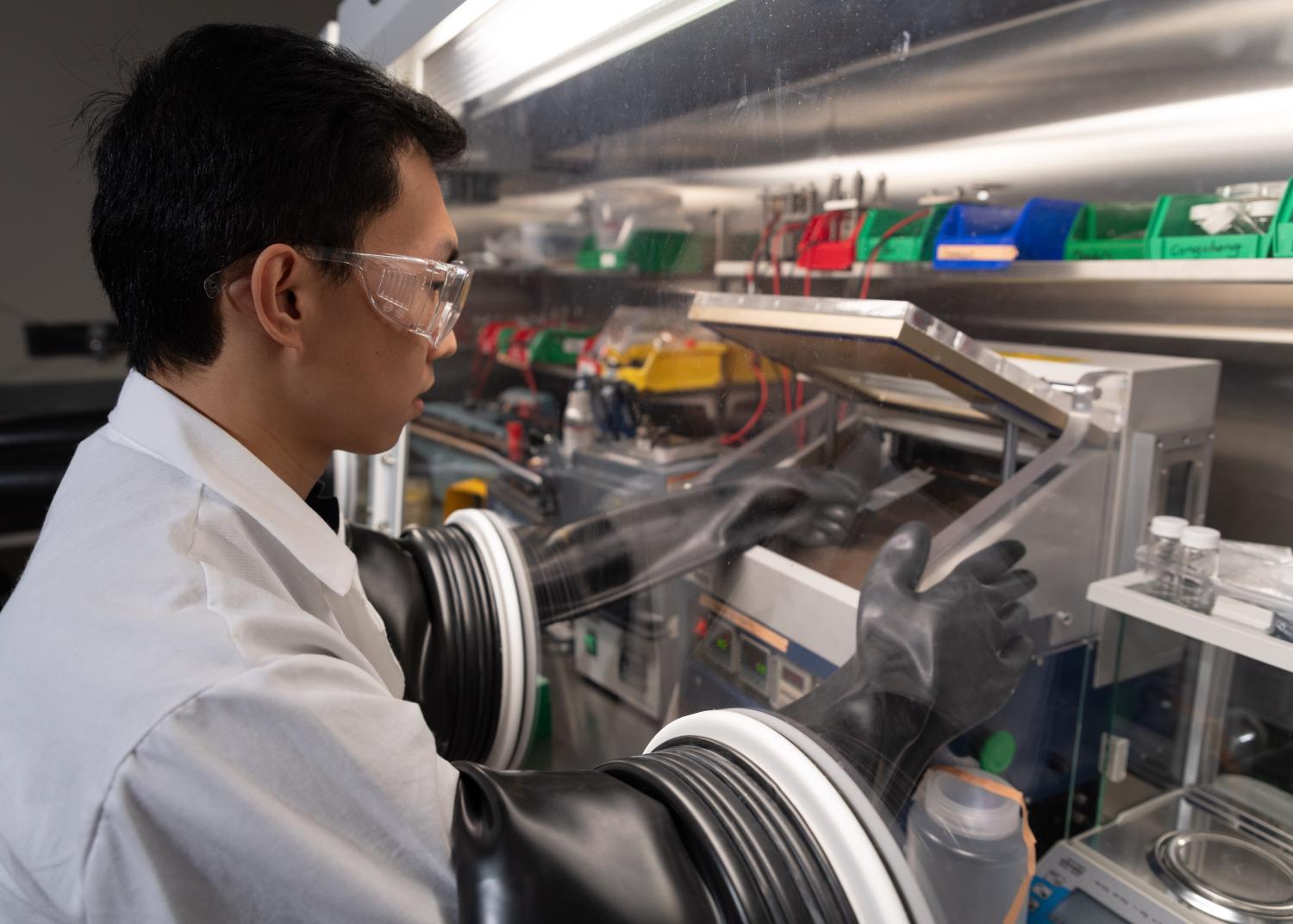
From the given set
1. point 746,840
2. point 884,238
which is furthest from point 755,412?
point 746,840

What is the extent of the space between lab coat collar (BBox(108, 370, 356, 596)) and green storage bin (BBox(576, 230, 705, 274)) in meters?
0.66

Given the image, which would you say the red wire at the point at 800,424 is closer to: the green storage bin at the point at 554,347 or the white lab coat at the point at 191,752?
the white lab coat at the point at 191,752

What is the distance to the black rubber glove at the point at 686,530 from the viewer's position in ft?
3.73

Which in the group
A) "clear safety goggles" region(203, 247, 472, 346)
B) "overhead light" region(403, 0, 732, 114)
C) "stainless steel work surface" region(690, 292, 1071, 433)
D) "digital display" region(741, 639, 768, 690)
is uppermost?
"overhead light" region(403, 0, 732, 114)

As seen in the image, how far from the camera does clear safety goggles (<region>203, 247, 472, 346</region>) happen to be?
80cm

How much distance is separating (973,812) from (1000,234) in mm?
878

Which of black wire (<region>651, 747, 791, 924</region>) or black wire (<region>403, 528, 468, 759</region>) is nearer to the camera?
black wire (<region>651, 747, 791, 924</region>)

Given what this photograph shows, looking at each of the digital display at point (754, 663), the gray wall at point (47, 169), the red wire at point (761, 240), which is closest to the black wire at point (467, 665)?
the digital display at point (754, 663)

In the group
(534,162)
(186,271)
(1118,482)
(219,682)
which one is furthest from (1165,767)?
(534,162)

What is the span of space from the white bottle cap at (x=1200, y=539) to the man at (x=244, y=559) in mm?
197

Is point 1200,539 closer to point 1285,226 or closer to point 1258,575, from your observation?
point 1258,575

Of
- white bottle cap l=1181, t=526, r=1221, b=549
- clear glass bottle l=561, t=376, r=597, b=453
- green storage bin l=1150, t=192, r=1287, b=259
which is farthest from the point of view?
clear glass bottle l=561, t=376, r=597, b=453

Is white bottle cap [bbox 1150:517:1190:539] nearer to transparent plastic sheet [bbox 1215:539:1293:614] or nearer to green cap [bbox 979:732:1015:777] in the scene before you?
transparent plastic sheet [bbox 1215:539:1293:614]

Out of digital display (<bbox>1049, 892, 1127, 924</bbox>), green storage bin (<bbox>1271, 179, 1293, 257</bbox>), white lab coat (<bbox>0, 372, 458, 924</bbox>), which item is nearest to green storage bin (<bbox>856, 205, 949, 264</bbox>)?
green storage bin (<bbox>1271, 179, 1293, 257</bbox>)
